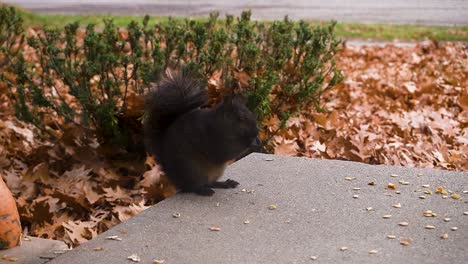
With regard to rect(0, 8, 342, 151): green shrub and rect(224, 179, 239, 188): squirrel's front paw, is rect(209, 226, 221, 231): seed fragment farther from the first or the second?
rect(0, 8, 342, 151): green shrub

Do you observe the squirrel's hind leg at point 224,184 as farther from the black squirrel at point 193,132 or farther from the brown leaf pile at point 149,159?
the brown leaf pile at point 149,159

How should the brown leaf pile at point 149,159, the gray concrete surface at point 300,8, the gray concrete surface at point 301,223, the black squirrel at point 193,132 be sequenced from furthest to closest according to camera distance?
1. the gray concrete surface at point 300,8
2. the brown leaf pile at point 149,159
3. the black squirrel at point 193,132
4. the gray concrete surface at point 301,223

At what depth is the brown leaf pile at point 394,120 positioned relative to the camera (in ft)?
16.4

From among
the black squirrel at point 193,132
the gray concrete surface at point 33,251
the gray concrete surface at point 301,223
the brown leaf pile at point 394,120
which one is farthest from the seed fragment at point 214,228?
the brown leaf pile at point 394,120

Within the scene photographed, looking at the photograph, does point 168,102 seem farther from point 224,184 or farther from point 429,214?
point 429,214

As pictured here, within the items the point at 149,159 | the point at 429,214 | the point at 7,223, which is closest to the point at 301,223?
the point at 429,214

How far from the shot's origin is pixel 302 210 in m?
3.41

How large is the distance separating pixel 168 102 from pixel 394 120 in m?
2.73

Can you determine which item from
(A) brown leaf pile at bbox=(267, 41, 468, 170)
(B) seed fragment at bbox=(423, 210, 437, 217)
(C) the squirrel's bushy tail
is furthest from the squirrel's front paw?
(A) brown leaf pile at bbox=(267, 41, 468, 170)

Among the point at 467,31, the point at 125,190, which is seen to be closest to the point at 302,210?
the point at 125,190

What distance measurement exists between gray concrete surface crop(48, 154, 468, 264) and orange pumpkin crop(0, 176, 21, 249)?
0.50m

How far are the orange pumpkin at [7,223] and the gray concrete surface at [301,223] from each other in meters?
0.50

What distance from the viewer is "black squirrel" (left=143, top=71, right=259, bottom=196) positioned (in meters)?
3.62

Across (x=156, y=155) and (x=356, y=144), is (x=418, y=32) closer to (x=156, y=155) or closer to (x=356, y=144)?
(x=356, y=144)
